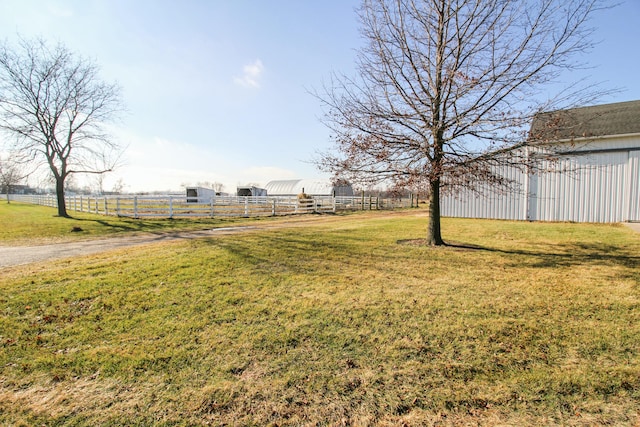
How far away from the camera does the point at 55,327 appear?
376 cm

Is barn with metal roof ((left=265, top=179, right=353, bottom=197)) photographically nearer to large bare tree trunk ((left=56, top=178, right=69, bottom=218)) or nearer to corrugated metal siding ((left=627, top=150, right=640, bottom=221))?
large bare tree trunk ((left=56, top=178, right=69, bottom=218))

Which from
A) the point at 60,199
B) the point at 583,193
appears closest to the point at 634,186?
the point at 583,193

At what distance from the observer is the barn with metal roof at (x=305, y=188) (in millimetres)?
47300

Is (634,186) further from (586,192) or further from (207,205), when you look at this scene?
(207,205)

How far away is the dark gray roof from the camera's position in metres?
6.76

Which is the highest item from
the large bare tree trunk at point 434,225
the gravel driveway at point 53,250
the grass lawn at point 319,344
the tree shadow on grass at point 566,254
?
the large bare tree trunk at point 434,225

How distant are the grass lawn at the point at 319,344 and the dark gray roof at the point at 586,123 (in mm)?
2936

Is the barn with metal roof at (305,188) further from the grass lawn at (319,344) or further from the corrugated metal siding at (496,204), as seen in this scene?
the grass lawn at (319,344)

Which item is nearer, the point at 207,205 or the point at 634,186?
the point at 634,186

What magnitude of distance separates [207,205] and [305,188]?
101 ft

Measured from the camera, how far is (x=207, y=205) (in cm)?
2180

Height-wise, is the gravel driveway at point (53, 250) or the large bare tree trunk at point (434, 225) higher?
the large bare tree trunk at point (434, 225)

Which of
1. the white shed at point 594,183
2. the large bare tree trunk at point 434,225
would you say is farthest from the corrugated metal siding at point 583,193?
the large bare tree trunk at point 434,225

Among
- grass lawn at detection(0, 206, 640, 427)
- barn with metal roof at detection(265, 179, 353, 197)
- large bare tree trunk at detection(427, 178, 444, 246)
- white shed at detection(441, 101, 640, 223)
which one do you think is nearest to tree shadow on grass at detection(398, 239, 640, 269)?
large bare tree trunk at detection(427, 178, 444, 246)
